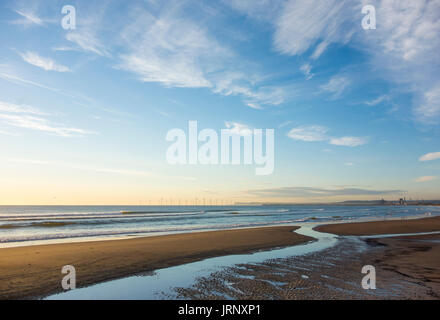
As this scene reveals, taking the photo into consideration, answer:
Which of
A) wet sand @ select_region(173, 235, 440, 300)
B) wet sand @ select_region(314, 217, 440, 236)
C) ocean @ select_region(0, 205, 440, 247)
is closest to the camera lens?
wet sand @ select_region(173, 235, 440, 300)

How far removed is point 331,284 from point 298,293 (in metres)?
1.79

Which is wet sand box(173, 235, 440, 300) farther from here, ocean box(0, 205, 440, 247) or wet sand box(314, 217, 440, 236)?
ocean box(0, 205, 440, 247)

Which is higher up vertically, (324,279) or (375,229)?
(324,279)

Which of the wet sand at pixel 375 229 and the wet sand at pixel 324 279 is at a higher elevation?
the wet sand at pixel 324 279

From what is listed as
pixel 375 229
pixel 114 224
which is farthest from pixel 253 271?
pixel 114 224

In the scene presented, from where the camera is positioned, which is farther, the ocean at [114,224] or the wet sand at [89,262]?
the ocean at [114,224]

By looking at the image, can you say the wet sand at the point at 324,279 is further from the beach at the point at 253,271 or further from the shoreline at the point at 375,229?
the shoreline at the point at 375,229

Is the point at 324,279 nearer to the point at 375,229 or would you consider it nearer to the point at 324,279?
the point at 324,279

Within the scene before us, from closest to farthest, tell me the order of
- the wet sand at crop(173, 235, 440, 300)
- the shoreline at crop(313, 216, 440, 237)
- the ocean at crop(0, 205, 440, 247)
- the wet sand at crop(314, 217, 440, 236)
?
the wet sand at crop(173, 235, 440, 300) < the ocean at crop(0, 205, 440, 247) < the shoreline at crop(313, 216, 440, 237) < the wet sand at crop(314, 217, 440, 236)

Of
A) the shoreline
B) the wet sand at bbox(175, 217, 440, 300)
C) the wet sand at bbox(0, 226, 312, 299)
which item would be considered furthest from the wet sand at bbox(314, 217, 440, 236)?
the wet sand at bbox(175, 217, 440, 300)

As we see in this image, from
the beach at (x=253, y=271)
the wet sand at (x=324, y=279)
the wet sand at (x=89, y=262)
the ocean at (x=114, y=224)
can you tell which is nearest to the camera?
the wet sand at (x=324, y=279)

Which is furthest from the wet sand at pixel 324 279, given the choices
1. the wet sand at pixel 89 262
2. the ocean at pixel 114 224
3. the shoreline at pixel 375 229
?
the ocean at pixel 114 224

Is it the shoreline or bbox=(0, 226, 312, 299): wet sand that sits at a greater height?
bbox=(0, 226, 312, 299): wet sand
